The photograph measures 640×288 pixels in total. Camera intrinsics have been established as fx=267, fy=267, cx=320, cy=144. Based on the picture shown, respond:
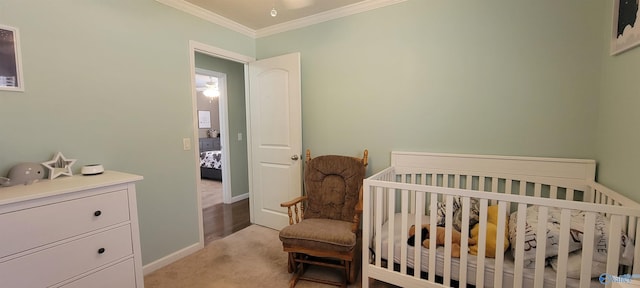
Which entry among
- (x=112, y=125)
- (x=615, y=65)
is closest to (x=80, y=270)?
(x=112, y=125)

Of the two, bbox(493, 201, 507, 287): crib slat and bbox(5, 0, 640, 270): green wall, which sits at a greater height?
bbox(5, 0, 640, 270): green wall

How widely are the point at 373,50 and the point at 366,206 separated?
143 centimetres

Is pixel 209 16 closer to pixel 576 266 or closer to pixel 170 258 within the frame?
pixel 170 258

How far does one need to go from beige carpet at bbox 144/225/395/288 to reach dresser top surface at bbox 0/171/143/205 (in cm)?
96

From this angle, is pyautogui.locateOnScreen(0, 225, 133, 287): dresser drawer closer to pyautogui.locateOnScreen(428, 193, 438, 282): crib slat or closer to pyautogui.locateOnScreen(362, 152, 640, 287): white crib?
pyautogui.locateOnScreen(362, 152, 640, 287): white crib

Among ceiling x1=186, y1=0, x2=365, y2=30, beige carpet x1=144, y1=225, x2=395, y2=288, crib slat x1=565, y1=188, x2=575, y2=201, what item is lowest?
beige carpet x1=144, y1=225, x2=395, y2=288

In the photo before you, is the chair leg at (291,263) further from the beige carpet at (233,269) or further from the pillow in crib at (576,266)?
the pillow in crib at (576,266)

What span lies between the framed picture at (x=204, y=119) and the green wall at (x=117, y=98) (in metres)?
5.98

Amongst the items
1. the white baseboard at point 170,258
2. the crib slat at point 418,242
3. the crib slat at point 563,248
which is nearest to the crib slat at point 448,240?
the crib slat at point 418,242

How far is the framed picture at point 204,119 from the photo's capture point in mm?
8036

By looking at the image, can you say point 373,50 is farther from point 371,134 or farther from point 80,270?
point 80,270

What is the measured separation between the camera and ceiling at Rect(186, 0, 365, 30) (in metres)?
2.37

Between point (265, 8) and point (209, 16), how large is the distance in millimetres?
549

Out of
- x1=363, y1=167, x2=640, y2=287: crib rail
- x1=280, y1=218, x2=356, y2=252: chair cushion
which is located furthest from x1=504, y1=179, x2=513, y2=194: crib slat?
x1=280, y1=218, x2=356, y2=252: chair cushion
